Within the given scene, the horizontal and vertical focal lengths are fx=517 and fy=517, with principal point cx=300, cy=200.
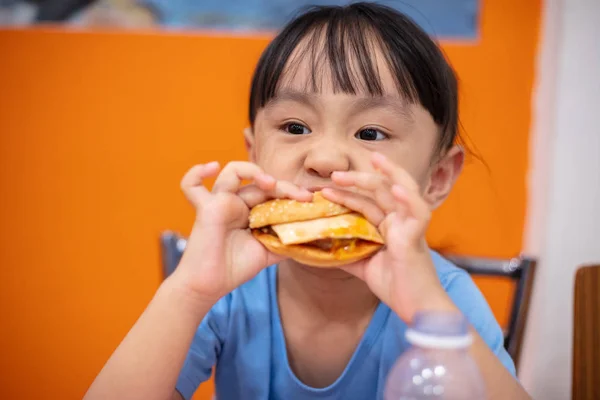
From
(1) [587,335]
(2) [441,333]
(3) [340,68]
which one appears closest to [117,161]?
(3) [340,68]

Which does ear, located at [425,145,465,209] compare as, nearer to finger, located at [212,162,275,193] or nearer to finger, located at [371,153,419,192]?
finger, located at [371,153,419,192]

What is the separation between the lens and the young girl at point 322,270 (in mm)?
861

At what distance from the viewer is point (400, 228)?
2.84 feet

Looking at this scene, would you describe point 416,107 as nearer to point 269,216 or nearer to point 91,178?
point 269,216

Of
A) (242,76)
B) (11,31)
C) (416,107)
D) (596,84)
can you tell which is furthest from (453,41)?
(11,31)

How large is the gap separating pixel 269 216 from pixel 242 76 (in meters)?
1.28

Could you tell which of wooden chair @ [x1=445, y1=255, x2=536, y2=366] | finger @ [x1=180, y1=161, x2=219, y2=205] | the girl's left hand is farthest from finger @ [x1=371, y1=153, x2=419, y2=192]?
wooden chair @ [x1=445, y1=255, x2=536, y2=366]

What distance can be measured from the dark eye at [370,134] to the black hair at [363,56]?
0.22 feet

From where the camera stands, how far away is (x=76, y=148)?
2125 millimetres

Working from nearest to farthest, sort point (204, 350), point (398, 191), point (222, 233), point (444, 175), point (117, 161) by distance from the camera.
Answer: point (398, 191) → point (222, 233) → point (204, 350) → point (444, 175) → point (117, 161)

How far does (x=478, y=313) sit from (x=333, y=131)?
49cm

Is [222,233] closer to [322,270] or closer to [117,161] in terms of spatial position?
[322,270]

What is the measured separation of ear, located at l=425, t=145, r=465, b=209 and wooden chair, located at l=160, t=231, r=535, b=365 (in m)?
0.26

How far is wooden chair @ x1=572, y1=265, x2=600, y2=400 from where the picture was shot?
1.12 m
